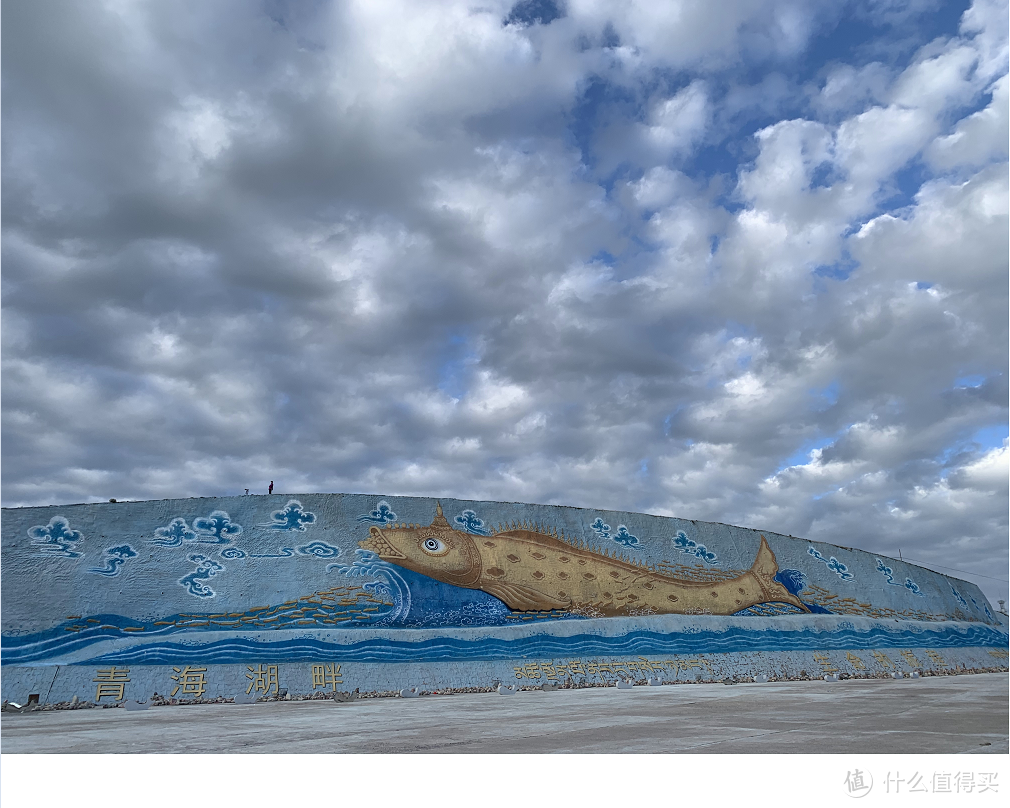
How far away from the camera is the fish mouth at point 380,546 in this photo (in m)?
22.0

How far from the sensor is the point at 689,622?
24.2 meters

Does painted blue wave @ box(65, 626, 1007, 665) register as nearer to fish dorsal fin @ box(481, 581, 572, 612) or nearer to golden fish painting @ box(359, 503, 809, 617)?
fish dorsal fin @ box(481, 581, 572, 612)

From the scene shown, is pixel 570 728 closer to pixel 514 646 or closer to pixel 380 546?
pixel 514 646

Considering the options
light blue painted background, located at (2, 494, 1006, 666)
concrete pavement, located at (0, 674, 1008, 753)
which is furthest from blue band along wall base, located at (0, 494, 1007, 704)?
concrete pavement, located at (0, 674, 1008, 753)

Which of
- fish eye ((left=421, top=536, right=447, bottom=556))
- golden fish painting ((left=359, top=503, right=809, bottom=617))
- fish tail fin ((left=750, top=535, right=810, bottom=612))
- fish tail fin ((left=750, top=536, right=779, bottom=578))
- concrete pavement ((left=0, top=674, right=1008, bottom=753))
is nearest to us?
concrete pavement ((left=0, top=674, right=1008, bottom=753))

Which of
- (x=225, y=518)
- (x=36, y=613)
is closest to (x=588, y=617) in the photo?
(x=225, y=518)

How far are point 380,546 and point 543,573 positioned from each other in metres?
5.87

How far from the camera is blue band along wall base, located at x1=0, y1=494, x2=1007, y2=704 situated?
696 inches

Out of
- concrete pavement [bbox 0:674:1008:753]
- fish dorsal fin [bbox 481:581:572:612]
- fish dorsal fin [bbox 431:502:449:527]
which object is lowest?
concrete pavement [bbox 0:674:1008:753]

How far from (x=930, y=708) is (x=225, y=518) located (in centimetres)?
1849

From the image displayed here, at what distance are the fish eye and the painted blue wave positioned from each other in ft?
10.5

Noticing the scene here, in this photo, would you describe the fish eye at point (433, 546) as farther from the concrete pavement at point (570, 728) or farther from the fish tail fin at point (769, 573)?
the fish tail fin at point (769, 573)

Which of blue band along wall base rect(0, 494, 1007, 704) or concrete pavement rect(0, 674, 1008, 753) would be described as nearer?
concrete pavement rect(0, 674, 1008, 753)

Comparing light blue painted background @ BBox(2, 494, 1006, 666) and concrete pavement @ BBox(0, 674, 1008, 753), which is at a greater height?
light blue painted background @ BBox(2, 494, 1006, 666)
